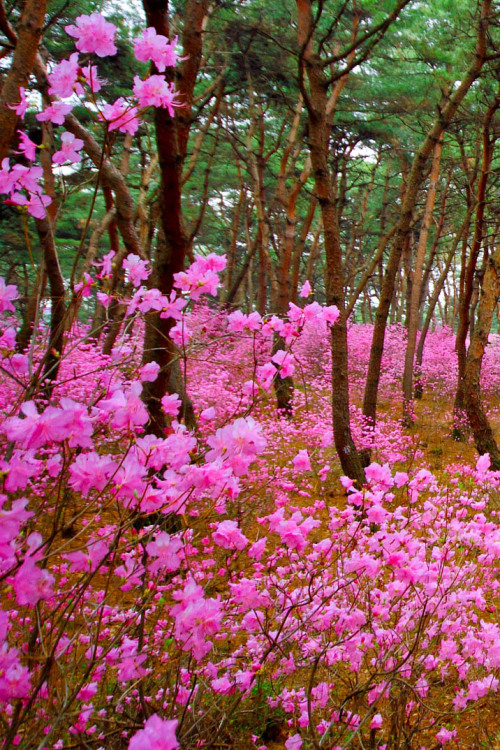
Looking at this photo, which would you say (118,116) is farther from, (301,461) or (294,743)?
(294,743)

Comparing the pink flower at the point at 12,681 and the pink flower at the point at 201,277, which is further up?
the pink flower at the point at 201,277

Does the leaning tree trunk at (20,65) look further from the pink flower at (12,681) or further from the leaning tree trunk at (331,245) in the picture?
the leaning tree trunk at (331,245)

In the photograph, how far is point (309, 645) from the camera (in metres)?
2.27

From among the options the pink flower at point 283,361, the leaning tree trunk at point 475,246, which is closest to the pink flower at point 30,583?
the pink flower at point 283,361

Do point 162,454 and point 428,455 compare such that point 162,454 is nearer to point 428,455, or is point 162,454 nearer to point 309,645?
point 309,645

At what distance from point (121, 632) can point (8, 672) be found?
363 mm

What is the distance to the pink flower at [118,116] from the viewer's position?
1.55m

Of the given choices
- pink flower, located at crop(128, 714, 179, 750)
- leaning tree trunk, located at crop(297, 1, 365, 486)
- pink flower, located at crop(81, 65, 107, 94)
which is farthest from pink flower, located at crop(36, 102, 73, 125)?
leaning tree trunk, located at crop(297, 1, 365, 486)

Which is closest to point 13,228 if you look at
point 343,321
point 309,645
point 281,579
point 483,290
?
point 343,321

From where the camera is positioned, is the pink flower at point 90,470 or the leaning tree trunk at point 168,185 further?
the leaning tree trunk at point 168,185

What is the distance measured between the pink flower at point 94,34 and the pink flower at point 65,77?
0.06 m

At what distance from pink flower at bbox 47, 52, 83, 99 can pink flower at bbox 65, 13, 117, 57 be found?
2.5 inches

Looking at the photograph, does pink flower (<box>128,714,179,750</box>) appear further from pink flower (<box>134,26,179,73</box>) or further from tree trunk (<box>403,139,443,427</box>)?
tree trunk (<box>403,139,443,427</box>)

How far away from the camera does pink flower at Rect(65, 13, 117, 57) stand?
154cm
